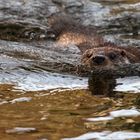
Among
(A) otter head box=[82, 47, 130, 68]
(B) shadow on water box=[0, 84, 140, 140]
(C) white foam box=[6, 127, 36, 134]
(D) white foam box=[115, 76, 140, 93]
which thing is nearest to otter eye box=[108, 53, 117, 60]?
(A) otter head box=[82, 47, 130, 68]

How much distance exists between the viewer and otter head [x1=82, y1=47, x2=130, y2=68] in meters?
6.41

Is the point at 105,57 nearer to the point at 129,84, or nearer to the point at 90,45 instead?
the point at 129,84

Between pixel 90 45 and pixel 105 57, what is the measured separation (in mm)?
1969

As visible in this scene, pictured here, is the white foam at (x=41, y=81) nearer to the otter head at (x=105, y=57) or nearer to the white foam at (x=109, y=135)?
the otter head at (x=105, y=57)

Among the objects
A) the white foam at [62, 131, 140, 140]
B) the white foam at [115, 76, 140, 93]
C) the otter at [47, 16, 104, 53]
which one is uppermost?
the otter at [47, 16, 104, 53]

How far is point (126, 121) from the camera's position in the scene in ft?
13.1

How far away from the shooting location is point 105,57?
6.45 meters

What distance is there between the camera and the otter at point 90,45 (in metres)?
6.55

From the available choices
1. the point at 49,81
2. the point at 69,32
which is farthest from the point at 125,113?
the point at 69,32

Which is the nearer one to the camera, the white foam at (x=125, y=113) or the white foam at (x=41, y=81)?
the white foam at (x=125, y=113)

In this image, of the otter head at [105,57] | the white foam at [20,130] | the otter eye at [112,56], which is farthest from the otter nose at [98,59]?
the white foam at [20,130]

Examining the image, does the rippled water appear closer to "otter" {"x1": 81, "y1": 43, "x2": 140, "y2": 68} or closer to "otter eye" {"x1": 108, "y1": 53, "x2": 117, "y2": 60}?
"otter" {"x1": 81, "y1": 43, "x2": 140, "y2": 68}

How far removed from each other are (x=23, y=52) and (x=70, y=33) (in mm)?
1639

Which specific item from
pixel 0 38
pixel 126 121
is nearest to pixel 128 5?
pixel 0 38
